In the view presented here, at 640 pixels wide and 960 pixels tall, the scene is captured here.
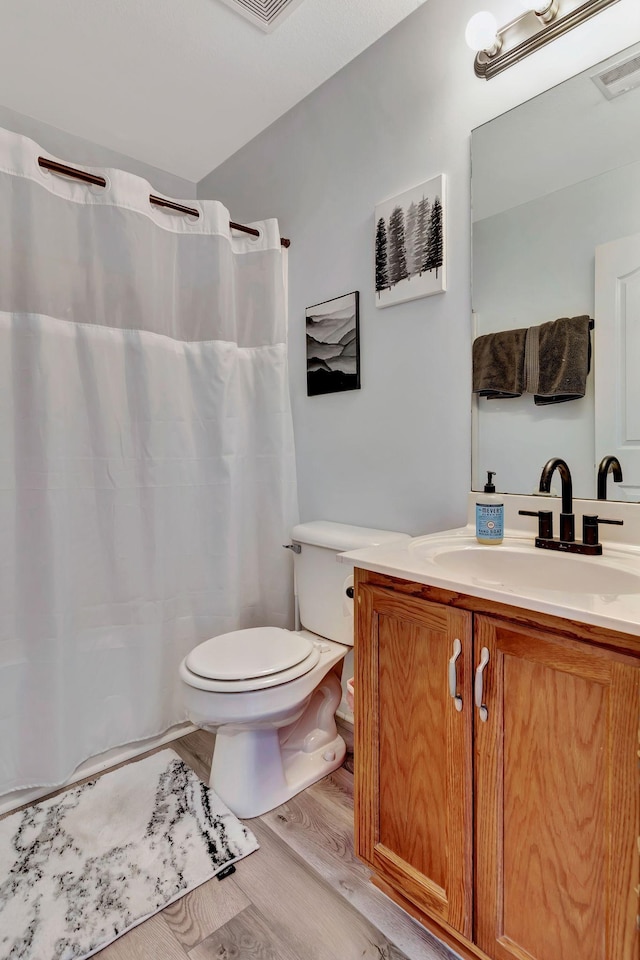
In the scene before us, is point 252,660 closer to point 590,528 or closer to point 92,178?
point 590,528

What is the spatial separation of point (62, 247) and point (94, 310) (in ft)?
0.67

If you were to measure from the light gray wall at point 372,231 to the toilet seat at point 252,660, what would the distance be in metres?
0.51

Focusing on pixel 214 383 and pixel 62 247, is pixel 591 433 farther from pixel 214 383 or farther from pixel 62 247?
pixel 62 247

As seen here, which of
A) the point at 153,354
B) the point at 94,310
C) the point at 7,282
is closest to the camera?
the point at 7,282

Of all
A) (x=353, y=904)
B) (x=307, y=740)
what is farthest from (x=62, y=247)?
(x=353, y=904)

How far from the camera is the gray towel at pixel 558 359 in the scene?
124 centimetres

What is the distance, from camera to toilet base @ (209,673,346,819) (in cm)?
148

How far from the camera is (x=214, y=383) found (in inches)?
74.2

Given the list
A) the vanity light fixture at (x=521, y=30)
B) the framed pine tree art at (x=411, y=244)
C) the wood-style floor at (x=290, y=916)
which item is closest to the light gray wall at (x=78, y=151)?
the framed pine tree art at (x=411, y=244)

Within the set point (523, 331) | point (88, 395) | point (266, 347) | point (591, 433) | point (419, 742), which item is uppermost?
point (266, 347)

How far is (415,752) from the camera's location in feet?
3.41

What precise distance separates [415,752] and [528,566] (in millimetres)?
498

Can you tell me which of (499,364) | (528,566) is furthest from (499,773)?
(499,364)

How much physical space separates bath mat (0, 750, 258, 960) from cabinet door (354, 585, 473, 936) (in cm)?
47
